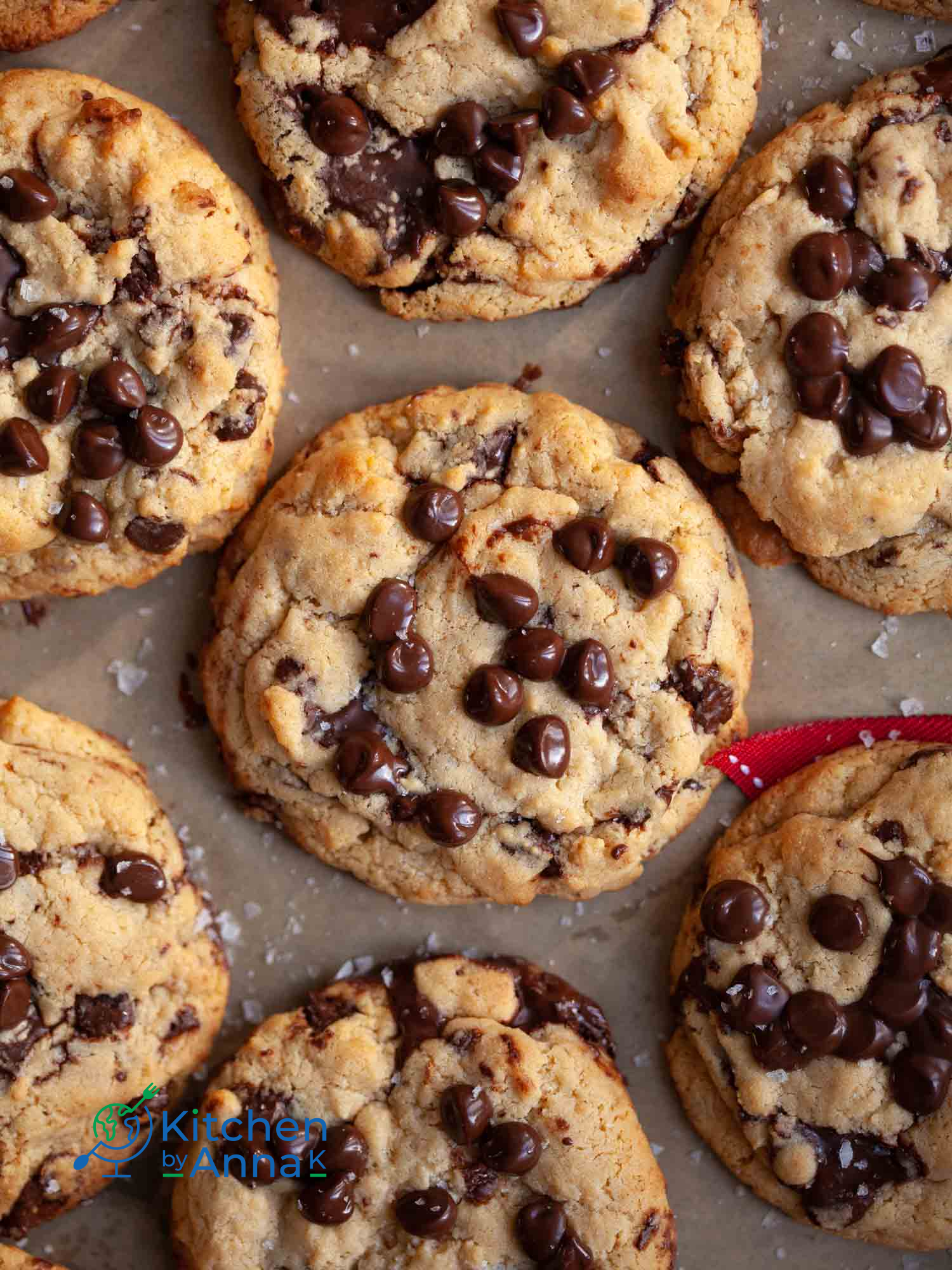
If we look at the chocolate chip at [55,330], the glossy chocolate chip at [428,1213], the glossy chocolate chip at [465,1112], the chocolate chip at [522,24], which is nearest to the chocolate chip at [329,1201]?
the glossy chocolate chip at [428,1213]

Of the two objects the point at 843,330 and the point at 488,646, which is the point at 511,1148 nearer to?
the point at 488,646

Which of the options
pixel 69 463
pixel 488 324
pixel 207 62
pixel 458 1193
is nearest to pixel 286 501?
pixel 69 463

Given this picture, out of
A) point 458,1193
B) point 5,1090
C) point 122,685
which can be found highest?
point 122,685

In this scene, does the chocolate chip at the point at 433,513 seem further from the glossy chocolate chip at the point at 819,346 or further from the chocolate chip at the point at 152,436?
the glossy chocolate chip at the point at 819,346

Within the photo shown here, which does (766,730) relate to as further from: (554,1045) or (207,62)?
(207,62)

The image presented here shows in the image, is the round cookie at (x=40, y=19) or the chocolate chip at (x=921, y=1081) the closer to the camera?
the chocolate chip at (x=921, y=1081)

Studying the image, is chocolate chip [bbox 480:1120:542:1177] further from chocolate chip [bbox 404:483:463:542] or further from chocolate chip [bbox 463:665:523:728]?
chocolate chip [bbox 404:483:463:542]

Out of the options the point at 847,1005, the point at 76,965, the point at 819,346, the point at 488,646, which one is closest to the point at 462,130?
the point at 819,346
